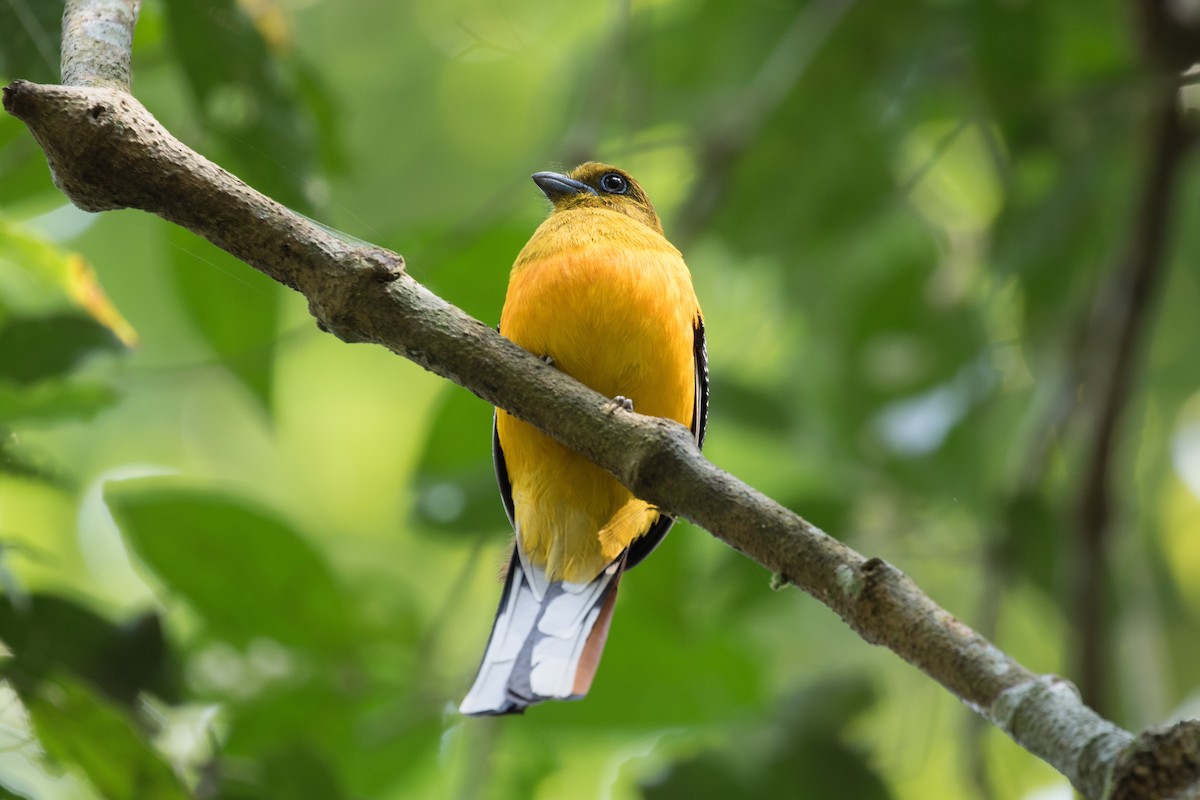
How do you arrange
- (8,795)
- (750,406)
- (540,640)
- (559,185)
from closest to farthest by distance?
(8,795) < (540,640) < (559,185) < (750,406)

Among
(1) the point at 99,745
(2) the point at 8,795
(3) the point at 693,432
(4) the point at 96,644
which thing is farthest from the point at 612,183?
(2) the point at 8,795

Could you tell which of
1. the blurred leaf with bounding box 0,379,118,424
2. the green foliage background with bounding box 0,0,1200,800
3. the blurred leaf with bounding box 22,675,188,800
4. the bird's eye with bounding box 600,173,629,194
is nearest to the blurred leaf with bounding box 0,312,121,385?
the green foliage background with bounding box 0,0,1200,800

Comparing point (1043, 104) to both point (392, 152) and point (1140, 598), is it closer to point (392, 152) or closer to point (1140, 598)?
point (1140, 598)

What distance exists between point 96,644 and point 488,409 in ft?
4.13

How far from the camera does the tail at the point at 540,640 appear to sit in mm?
2467

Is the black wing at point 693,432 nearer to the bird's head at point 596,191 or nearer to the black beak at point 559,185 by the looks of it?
the bird's head at point 596,191

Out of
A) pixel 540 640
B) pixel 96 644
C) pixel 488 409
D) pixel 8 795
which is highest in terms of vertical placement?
pixel 488 409

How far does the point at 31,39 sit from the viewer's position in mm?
2328

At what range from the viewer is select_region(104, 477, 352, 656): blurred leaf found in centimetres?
306

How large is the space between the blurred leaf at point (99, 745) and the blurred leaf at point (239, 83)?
1144mm

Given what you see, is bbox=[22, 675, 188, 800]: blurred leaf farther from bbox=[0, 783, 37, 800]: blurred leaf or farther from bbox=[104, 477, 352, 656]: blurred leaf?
bbox=[104, 477, 352, 656]: blurred leaf

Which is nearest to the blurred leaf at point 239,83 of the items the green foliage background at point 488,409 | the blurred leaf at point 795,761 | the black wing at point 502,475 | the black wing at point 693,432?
the green foliage background at point 488,409

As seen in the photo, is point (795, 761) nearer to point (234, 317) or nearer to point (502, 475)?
point (502, 475)

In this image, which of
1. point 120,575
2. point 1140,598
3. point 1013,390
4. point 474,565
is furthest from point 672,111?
point 120,575
